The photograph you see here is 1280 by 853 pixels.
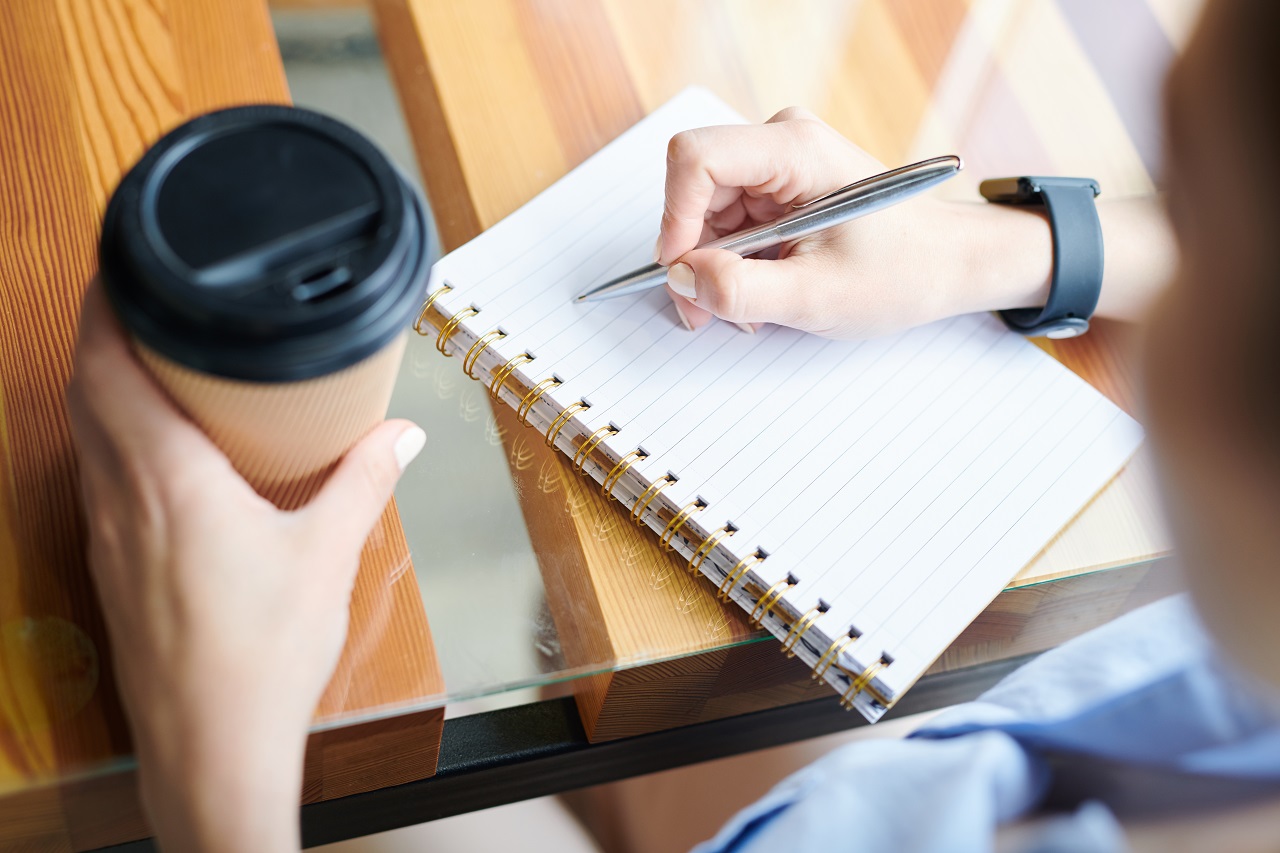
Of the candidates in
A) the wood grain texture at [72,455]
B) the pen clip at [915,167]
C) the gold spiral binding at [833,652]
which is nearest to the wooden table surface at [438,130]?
the wood grain texture at [72,455]

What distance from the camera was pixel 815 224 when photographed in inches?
20.6

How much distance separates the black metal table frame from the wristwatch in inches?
10.5

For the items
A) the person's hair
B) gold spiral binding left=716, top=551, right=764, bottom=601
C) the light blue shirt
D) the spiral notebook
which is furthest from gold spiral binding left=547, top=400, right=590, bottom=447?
the person's hair

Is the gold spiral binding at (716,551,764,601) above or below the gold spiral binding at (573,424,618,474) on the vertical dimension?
below

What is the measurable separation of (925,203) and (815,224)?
136 mm

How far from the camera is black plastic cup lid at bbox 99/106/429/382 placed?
12.9 inches

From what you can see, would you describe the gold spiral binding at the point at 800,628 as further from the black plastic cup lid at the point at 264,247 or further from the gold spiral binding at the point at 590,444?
the black plastic cup lid at the point at 264,247

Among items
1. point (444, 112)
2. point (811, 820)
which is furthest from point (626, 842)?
point (444, 112)

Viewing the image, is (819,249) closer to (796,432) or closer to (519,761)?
(796,432)

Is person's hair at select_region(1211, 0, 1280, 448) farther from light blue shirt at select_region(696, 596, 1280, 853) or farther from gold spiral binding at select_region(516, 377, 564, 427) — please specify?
gold spiral binding at select_region(516, 377, 564, 427)

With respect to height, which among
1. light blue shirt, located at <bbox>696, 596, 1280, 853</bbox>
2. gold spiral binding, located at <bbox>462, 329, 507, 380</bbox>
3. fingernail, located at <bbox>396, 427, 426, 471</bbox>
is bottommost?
light blue shirt, located at <bbox>696, 596, 1280, 853</bbox>

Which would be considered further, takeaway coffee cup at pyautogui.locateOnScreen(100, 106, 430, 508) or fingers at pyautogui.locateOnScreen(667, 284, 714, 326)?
fingers at pyautogui.locateOnScreen(667, 284, 714, 326)

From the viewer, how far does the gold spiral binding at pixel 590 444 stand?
0.53m

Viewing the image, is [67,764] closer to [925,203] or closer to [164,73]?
[164,73]
